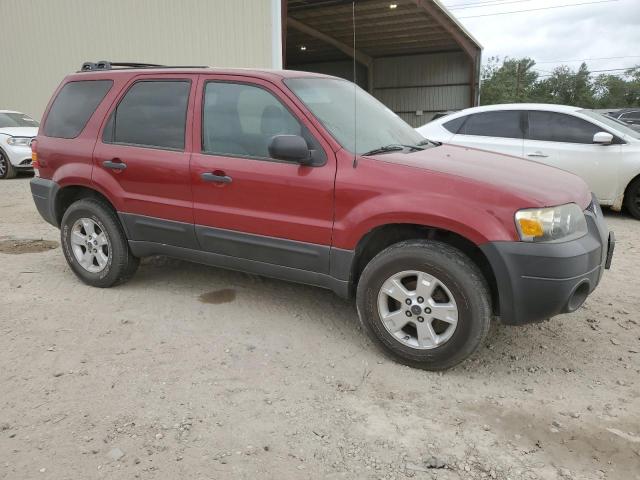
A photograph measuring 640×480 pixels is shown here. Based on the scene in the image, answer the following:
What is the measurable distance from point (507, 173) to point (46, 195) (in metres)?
3.82

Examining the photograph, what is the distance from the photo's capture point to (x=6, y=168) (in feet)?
38.5

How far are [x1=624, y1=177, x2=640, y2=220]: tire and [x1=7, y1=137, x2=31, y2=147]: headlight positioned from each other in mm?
11567

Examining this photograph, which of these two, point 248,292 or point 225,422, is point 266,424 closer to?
point 225,422

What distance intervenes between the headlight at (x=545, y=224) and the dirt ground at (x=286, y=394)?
2.87 ft

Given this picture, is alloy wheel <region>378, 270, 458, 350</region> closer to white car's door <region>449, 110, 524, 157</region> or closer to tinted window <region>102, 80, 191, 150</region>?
tinted window <region>102, 80, 191, 150</region>

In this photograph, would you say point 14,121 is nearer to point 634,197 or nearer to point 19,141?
point 19,141

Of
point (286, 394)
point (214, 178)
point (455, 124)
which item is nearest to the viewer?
point (286, 394)

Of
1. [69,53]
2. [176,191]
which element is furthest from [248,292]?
[69,53]

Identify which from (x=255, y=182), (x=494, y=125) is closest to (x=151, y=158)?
(x=255, y=182)

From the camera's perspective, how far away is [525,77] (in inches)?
2847

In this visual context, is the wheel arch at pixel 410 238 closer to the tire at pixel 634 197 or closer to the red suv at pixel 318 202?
the red suv at pixel 318 202

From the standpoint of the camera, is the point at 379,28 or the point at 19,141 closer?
the point at 19,141

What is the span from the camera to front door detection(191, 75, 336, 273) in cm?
341

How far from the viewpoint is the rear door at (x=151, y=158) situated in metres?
3.94
